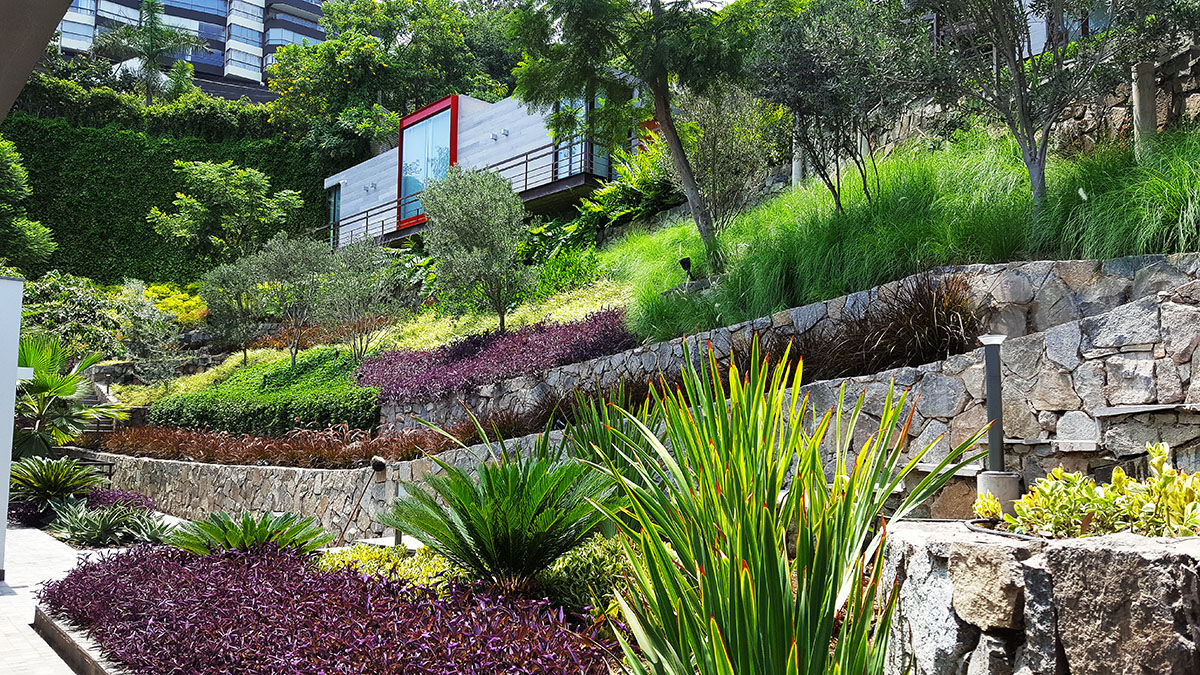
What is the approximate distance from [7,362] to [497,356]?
6412mm

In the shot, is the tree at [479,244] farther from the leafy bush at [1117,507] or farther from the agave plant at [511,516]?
the leafy bush at [1117,507]

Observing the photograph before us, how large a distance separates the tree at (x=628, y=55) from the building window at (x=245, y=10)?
71587mm

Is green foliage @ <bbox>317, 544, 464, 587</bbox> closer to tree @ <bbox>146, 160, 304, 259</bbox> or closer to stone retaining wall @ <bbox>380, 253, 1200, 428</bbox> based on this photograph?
stone retaining wall @ <bbox>380, 253, 1200, 428</bbox>

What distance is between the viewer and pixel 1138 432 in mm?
4934

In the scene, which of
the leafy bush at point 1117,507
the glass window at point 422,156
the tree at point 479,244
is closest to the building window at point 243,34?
the glass window at point 422,156

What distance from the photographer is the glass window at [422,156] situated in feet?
86.7

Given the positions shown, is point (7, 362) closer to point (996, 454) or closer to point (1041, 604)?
point (996, 454)

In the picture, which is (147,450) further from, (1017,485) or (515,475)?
(1017,485)

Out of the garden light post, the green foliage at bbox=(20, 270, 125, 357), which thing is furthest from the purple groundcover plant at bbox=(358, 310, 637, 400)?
the green foliage at bbox=(20, 270, 125, 357)

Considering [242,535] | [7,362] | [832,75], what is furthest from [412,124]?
[242,535]

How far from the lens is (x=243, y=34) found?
7419 centimetres


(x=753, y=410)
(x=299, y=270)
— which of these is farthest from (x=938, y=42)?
(x=299, y=270)

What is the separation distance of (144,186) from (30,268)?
5.66 metres

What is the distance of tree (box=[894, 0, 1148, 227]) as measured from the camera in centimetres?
768
